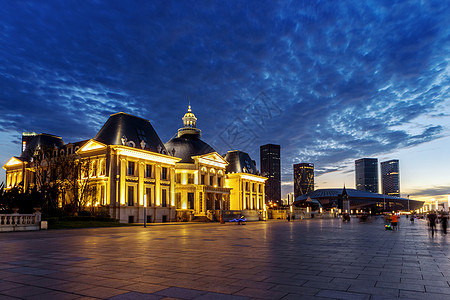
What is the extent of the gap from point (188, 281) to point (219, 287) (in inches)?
47.4

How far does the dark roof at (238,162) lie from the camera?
111m

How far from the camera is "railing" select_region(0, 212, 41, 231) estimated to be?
3506 centimetres

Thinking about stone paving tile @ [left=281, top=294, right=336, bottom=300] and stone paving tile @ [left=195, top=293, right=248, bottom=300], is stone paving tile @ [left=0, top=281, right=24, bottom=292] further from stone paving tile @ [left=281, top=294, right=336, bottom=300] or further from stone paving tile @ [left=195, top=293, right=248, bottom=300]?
stone paving tile @ [left=281, top=294, right=336, bottom=300]

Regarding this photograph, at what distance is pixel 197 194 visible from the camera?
86.3m

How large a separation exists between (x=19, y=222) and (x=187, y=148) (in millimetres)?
57730

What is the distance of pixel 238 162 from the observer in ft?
365

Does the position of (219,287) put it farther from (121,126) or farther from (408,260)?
(121,126)

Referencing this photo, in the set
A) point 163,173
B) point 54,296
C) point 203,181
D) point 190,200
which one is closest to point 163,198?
point 163,173

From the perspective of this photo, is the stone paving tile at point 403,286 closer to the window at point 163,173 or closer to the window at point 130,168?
the window at point 130,168

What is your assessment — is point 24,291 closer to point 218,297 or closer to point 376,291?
point 218,297

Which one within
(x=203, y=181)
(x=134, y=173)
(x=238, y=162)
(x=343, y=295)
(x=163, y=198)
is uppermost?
(x=238, y=162)

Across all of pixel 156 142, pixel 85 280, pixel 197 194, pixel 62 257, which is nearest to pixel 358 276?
pixel 85 280

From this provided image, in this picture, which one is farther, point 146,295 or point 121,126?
point 121,126

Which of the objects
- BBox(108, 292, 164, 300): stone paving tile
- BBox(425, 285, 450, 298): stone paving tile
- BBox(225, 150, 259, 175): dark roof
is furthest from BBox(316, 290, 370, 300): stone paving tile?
BBox(225, 150, 259, 175): dark roof
